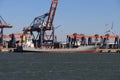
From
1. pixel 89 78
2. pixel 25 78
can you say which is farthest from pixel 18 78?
pixel 89 78

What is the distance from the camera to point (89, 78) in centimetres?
6119

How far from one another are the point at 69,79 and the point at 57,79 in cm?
157

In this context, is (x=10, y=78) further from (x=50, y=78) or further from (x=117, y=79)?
(x=117, y=79)

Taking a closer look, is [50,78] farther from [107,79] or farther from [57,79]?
[107,79]

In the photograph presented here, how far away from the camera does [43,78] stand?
60.4 metres

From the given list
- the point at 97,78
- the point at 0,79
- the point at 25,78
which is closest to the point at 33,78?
the point at 25,78

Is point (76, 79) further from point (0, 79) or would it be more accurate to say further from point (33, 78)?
point (0, 79)

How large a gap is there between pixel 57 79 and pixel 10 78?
625 centimetres

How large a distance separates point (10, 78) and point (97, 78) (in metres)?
11.7

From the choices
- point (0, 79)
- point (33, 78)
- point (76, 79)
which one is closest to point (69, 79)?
point (76, 79)

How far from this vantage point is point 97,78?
61031mm

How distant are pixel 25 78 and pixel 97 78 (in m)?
9.72

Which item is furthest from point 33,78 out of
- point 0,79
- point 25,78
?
point 0,79

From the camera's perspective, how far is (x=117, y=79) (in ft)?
195
